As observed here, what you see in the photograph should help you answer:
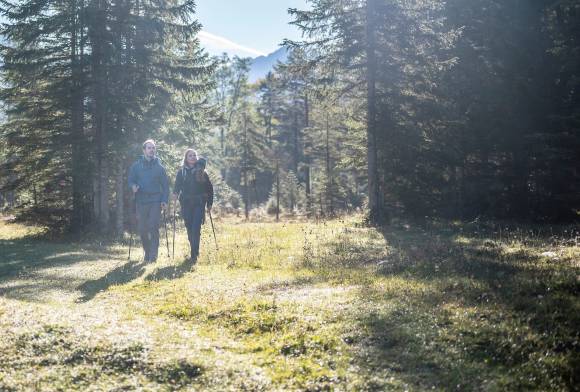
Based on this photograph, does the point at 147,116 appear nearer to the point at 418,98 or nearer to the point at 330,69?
the point at 330,69

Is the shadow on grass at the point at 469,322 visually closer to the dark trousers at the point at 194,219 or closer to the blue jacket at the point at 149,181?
the dark trousers at the point at 194,219

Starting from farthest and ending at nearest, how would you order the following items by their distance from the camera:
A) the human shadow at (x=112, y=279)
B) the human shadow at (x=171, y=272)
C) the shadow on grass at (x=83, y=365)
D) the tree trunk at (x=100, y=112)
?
the tree trunk at (x=100, y=112) < the human shadow at (x=171, y=272) < the human shadow at (x=112, y=279) < the shadow on grass at (x=83, y=365)

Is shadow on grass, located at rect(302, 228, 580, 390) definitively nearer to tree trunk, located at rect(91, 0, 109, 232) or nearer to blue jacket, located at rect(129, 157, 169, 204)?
blue jacket, located at rect(129, 157, 169, 204)

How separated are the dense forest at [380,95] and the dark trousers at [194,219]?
7.96m

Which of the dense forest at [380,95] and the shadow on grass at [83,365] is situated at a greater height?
the dense forest at [380,95]

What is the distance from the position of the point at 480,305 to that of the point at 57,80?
1974 cm

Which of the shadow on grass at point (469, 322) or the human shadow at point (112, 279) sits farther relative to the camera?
the human shadow at point (112, 279)

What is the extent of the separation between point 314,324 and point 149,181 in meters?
7.55

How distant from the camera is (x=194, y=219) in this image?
12.6 meters

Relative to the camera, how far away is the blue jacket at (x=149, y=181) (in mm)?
12648

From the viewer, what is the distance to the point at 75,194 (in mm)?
20969

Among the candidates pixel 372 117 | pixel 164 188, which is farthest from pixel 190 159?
pixel 372 117

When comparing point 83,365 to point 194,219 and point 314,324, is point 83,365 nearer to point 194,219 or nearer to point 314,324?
point 314,324

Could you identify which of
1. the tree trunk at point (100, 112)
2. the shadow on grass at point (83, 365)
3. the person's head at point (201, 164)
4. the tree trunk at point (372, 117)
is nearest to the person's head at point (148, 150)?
the person's head at point (201, 164)
